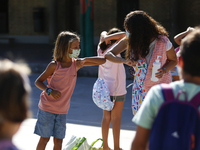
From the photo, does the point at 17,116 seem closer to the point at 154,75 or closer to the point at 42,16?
the point at 154,75

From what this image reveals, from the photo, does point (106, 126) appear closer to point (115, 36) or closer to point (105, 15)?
point (115, 36)

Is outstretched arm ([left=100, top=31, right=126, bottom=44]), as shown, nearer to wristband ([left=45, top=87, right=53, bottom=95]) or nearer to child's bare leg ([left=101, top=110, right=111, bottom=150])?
child's bare leg ([left=101, top=110, right=111, bottom=150])

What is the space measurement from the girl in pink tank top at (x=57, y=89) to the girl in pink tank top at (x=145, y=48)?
66 cm


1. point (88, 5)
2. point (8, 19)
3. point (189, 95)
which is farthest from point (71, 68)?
point (8, 19)

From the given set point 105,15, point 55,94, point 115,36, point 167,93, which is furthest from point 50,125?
point 105,15

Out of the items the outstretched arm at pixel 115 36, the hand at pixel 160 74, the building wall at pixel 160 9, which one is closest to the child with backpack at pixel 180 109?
the hand at pixel 160 74

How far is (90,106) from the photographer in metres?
6.43

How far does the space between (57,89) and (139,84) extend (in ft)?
2.84

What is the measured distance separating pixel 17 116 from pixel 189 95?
839mm

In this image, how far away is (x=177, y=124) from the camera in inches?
59.4

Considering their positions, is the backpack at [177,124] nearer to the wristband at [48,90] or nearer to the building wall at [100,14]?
the wristband at [48,90]

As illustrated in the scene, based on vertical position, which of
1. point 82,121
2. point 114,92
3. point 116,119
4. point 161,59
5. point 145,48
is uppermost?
point 145,48

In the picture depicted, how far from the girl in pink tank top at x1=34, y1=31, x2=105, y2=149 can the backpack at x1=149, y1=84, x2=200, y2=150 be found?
1774mm

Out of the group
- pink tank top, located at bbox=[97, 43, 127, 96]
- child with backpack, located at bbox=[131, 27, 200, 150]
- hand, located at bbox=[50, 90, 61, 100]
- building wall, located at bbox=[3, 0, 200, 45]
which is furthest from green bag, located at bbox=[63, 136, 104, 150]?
building wall, located at bbox=[3, 0, 200, 45]
